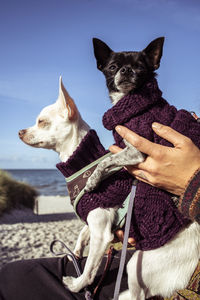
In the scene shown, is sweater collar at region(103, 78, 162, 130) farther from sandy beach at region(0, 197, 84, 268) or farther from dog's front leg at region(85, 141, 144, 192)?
sandy beach at region(0, 197, 84, 268)

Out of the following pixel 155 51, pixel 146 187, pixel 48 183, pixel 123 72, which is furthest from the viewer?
pixel 48 183

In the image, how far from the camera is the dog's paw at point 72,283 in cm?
188

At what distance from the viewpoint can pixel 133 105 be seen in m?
1.84

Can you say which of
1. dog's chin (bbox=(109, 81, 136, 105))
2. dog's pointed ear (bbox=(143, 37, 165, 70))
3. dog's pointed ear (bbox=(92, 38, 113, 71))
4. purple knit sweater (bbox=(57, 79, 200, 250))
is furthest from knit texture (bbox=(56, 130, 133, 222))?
dog's pointed ear (bbox=(143, 37, 165, 70))

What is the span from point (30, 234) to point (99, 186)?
570 centimetres

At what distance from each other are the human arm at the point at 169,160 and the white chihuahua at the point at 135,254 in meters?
0.30

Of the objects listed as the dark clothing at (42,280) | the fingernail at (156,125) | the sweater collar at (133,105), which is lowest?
the dark clothing at (42,280)

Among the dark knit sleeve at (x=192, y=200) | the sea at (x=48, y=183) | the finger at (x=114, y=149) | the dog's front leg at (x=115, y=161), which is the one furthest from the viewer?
the sea at (x=48, y=183)

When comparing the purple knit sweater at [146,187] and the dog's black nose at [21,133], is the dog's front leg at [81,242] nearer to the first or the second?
the purple knit sweater at [146,187]

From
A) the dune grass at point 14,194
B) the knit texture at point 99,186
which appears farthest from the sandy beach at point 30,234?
the knit texture at point 99,186

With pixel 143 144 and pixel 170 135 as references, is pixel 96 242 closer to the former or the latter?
pixel 143 144

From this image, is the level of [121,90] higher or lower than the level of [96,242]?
higher

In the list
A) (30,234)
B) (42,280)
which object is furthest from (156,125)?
(30,234)

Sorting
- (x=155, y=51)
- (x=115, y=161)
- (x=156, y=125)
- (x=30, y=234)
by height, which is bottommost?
(x=30, y=234)
